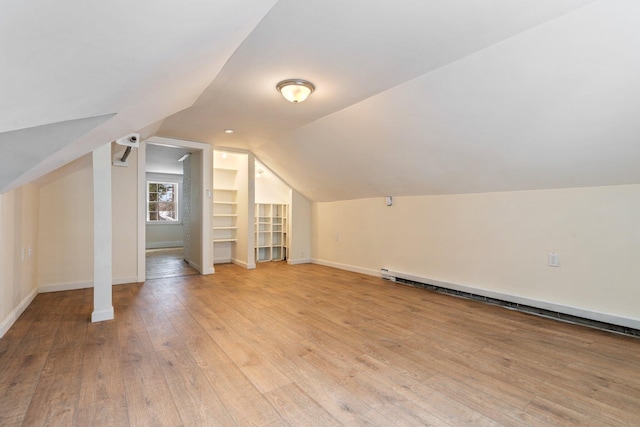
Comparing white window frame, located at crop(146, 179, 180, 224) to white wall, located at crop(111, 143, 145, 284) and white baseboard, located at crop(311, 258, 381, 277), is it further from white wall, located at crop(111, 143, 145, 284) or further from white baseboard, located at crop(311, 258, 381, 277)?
white baseboard, located at crop(311, 258, 381, 277)

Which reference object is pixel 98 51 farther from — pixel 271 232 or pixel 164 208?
pixel 164 208

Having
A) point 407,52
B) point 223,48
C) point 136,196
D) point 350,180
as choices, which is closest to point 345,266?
point 350,180

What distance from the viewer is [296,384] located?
1870mm

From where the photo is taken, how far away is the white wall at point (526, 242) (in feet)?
9.00

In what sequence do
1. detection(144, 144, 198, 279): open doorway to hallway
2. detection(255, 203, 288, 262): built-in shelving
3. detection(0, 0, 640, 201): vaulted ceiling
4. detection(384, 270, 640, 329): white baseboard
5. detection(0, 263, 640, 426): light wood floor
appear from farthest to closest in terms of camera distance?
detection(144, 144, 198, 279): open doorway to hallway
detection(255, 203, 288, 262): built-in shelving
detection(384, 270, 640, 329): white baseboard
detection(0, 263, 640, 426): light wood floor
detection(0, 0, 640, 201): vaulted ceiling

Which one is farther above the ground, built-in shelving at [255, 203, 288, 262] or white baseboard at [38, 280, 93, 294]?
built-in shelving at [255, 203, 288, 262]

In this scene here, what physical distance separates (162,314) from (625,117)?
14.4 ft

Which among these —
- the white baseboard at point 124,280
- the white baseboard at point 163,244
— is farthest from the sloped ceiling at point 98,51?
the white baseboard at point 163,244

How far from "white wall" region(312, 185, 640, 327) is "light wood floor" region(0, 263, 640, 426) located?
0.36m

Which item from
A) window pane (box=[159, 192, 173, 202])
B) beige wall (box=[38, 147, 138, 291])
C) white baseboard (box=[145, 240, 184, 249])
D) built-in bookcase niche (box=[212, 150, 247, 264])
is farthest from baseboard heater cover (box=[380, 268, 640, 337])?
window pane (box=[159, 192, 173, 202])

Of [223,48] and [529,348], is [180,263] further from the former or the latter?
[529,348]

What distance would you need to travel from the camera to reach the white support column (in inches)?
113

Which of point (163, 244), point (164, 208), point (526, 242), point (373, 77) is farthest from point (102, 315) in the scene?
point (164, 208)

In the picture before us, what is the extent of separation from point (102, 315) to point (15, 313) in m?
0.83
